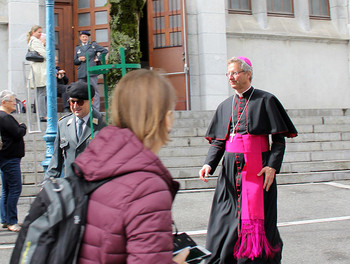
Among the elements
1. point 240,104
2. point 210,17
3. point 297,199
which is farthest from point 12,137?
point 210,17

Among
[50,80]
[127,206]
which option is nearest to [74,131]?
[50,80]

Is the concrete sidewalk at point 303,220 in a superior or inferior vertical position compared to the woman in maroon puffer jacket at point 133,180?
inferior

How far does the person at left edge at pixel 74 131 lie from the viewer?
170 inches

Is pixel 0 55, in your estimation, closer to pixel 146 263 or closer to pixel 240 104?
pixel 240 104

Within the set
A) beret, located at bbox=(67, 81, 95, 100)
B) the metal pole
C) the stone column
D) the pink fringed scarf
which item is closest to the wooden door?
the stone column

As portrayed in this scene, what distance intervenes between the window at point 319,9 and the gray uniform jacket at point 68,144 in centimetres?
1477

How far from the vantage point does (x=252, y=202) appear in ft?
12.7

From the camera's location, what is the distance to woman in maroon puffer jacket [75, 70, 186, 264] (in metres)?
1.48

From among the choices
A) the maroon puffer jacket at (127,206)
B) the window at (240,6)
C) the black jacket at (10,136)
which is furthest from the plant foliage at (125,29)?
the maroon puffer jacket at (127,206)

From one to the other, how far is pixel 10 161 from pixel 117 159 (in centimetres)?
505

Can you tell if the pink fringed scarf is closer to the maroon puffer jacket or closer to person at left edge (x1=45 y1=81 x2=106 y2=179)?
person at left edge (x1=45 y1=81 x2=106 y2=179)

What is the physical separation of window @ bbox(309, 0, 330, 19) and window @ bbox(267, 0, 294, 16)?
0.88 meters

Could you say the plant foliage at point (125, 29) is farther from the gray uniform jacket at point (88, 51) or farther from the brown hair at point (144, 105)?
the brown hair at point (144, 105)

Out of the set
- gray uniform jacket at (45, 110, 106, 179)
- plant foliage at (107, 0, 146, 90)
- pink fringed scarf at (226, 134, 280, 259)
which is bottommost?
pink fringed scarf at (226, 134, 280, 259)
